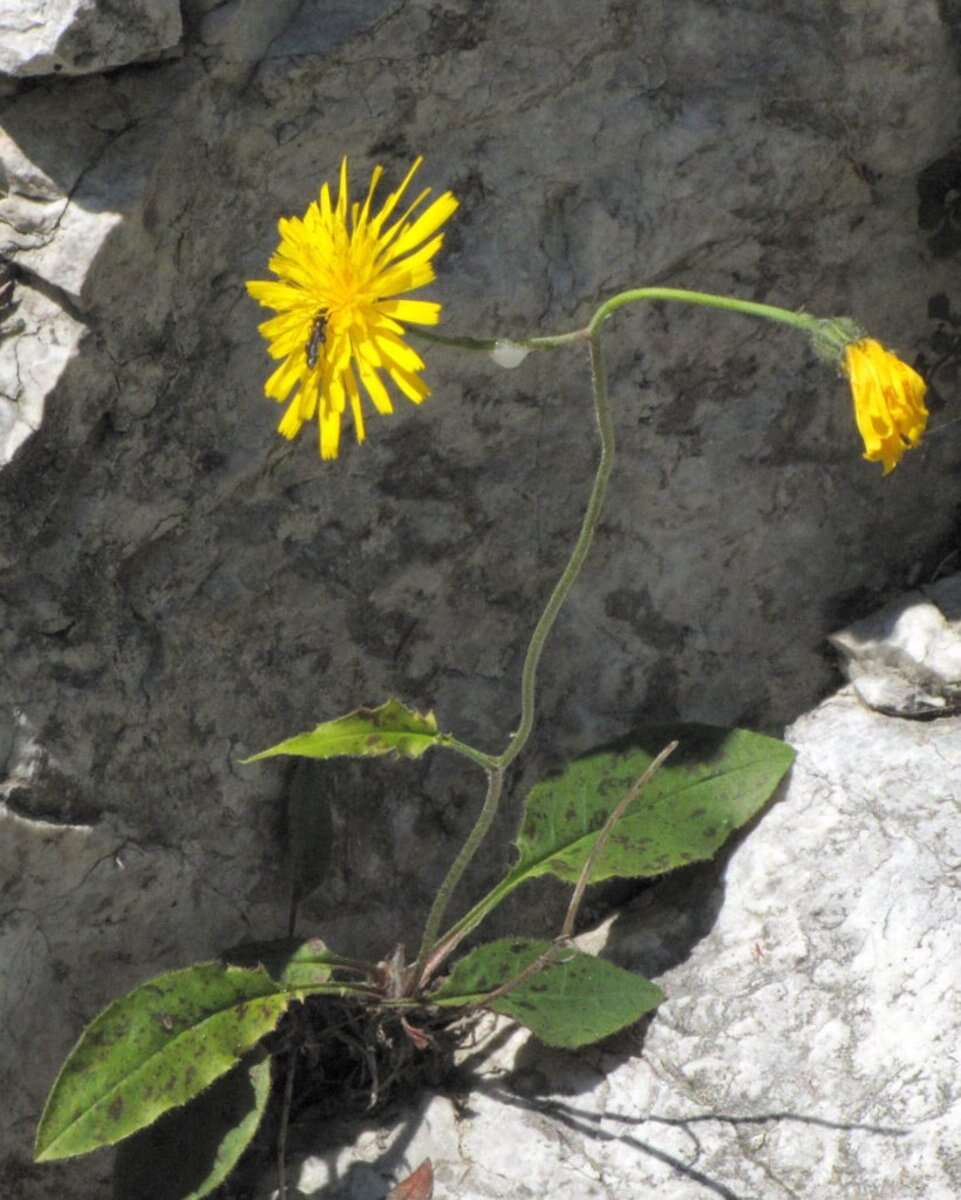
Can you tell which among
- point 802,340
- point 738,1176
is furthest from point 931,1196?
point 802,340

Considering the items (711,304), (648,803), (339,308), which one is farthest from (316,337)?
(648,803)

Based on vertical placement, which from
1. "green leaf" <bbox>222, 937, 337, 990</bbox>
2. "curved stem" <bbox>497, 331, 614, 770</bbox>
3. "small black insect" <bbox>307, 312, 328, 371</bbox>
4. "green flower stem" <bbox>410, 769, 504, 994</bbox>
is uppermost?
"small black insect" <bbox>307, 312, 328, 371</bbox>

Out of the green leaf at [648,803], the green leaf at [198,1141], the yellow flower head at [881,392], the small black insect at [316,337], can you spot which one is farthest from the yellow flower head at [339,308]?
the green leaf at [198,1141]

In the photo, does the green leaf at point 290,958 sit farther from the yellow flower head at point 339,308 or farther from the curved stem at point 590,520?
the yellow flower head at point 339,308

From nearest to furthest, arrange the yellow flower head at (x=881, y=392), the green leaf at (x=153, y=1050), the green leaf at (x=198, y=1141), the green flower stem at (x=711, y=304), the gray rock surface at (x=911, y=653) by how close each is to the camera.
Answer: the green flower stem at (x=711, y=304) < the yellow flower head at (x=881, y=392) < the green leaf at (x=153, y=1050) < the green leaf at (x=198, y=1141) < the gray rock surface at (x=911, y=653)

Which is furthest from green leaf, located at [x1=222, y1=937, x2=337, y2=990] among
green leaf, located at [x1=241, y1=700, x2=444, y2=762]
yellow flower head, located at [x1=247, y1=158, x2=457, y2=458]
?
yellow flower head, located at [x1=247, y1=158, x2=457, y2=458]

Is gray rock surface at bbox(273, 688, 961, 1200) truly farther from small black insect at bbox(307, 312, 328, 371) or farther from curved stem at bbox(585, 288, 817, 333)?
small black insect at bbox(307, 312, 328, 371)
